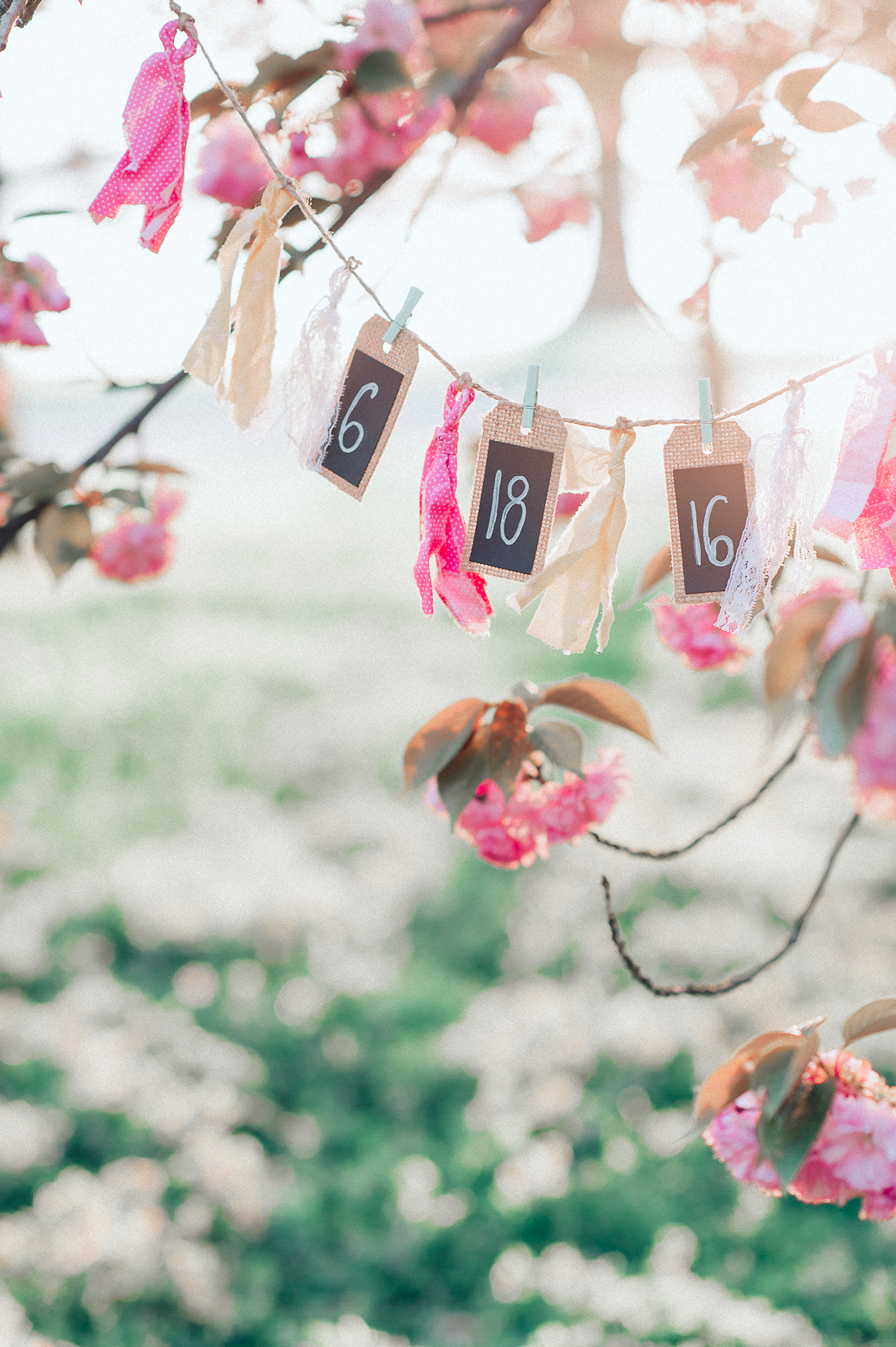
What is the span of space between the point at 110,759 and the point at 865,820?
226 centimetres

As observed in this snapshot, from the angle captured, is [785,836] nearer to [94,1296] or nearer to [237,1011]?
[237,1011]

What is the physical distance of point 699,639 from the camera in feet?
4.71

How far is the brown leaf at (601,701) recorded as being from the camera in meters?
1.04

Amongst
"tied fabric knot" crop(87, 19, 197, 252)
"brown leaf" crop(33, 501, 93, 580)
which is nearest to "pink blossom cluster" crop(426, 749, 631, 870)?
"brown leaf" crop(33, 501, 93, 580)

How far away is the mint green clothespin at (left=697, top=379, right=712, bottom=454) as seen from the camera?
0.76m

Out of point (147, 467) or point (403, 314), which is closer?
point (403, 314)

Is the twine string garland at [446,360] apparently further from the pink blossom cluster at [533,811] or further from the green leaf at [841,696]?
the pink blossom cluster at [533,811]

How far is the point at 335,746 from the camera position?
3381mm

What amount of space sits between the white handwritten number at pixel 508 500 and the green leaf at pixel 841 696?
1.18 ft

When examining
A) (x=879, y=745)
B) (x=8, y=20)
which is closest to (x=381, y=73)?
(x=8, y=20)

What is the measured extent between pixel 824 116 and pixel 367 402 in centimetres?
62

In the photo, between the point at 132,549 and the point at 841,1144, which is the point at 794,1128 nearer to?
the point at 841,1144

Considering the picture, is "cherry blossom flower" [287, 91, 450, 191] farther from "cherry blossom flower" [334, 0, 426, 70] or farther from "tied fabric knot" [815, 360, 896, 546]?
"tied fabric knot" [815, 360, 896, 546]

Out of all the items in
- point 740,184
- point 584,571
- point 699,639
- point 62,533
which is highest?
point 740,184
